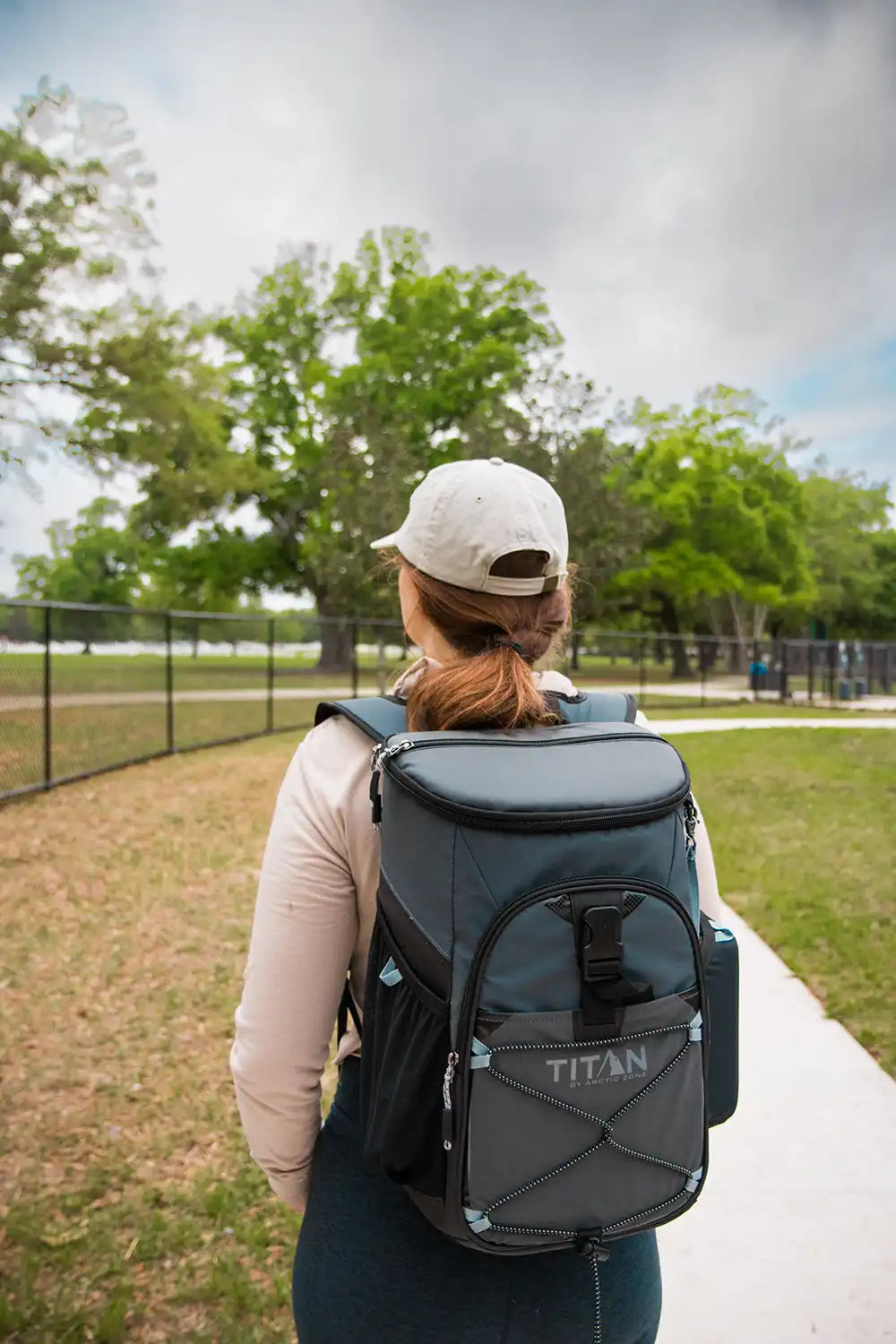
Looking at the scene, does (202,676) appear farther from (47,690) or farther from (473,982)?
(473,982)

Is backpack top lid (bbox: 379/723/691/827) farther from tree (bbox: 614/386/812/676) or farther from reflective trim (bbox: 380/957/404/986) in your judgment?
tree (bbox: 614/386/812/676)

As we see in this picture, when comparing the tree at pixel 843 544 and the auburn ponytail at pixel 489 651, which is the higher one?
the tree at pixel 843 544

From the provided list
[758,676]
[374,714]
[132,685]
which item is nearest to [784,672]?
[758,676]

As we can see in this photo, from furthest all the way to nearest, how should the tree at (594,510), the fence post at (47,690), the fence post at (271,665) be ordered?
the tree at (594,510), the fence post at (271,665), the fence post at (47,690)

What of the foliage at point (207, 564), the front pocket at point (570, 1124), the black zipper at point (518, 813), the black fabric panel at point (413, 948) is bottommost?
the front pocket at point (570, 1124)

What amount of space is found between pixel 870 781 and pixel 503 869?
32.2ft

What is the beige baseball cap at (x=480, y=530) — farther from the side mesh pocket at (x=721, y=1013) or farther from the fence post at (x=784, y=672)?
the fence post at (x=784, y=672)

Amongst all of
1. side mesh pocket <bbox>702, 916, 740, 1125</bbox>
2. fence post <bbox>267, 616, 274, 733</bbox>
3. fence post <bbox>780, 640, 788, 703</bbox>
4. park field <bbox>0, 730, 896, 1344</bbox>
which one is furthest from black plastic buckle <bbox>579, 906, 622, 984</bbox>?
fence post <bbox>780, 640, 788, 703</bbox>

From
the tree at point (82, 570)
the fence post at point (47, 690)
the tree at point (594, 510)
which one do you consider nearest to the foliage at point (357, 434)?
the tree at point (594, 510)

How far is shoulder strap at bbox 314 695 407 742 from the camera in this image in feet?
3.59

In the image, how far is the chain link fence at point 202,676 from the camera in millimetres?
9438

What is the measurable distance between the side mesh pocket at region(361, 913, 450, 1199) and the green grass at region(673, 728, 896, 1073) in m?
3.12

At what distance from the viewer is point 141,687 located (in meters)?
17.0

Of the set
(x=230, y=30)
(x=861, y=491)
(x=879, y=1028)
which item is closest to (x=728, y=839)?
(x=879, y=1028)
